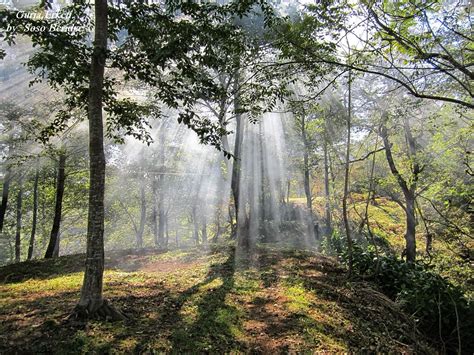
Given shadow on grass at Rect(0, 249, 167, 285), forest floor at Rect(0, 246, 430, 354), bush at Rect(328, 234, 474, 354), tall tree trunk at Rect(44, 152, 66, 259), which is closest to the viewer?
forest floor at Rect(0, 246, 430, 354)

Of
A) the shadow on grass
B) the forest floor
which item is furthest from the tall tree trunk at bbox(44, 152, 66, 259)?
the forest floor

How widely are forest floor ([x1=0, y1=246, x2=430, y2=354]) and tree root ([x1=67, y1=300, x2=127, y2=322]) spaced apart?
0.12 m

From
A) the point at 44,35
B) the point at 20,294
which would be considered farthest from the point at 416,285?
the point at 20,294

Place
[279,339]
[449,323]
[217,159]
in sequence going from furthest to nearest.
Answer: [217,159], [449,323], [279,339]

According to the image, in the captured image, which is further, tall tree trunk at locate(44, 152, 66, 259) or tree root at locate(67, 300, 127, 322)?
tall tree trunk at locate(44, 152, 66, 259)

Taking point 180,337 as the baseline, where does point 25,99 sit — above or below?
above

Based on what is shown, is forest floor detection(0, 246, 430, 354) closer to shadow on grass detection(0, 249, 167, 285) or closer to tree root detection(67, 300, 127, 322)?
tree root detection(67, 300, 127, 322)

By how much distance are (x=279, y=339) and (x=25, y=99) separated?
1398 cm

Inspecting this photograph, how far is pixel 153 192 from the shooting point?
2583cm

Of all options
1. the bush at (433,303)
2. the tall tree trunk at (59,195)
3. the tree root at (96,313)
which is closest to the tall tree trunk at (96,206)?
the tree root at (96,313)

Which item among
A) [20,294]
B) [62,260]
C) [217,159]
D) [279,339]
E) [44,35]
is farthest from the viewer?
[217,159]

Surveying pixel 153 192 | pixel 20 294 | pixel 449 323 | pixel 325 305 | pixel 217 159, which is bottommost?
pixel 449 323

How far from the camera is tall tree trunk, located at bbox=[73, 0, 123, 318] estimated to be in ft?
14.4

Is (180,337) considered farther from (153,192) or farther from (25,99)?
(153,192)
